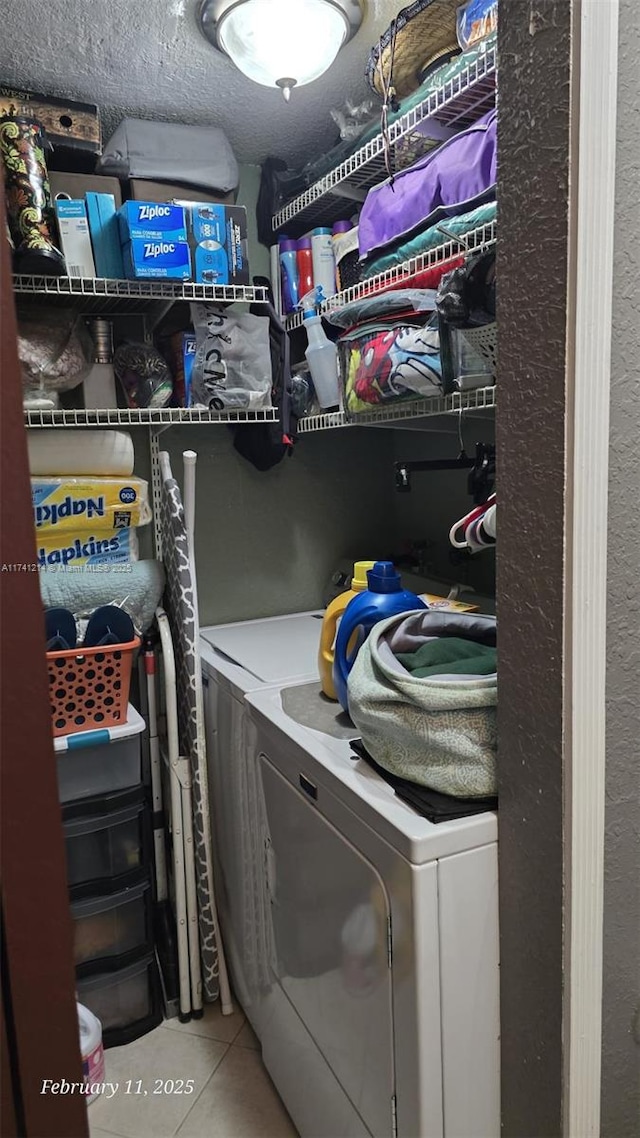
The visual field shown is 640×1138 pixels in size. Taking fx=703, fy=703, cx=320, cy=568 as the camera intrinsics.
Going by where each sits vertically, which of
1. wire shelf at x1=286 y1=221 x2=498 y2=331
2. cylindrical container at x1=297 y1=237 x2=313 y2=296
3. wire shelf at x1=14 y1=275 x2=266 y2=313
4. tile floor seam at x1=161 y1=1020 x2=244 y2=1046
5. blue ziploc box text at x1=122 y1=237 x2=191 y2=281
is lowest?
tile floor seam at x1=161 y1=1020 x2=244 y2=1046

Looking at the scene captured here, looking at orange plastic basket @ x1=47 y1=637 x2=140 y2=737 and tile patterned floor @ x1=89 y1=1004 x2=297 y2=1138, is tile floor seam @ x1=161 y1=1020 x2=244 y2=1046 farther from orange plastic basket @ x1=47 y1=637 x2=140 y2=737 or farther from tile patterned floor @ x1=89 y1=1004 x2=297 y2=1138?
orange plastic basket @ x1=47 y1=637 x2=140 y2=737

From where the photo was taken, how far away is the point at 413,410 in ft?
5.66

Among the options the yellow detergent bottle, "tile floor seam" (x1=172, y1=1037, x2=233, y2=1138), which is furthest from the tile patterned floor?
A: the yellow detergent bottle

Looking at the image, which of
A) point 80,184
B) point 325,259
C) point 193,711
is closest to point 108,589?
point 193,711

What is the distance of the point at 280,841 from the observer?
4.84 ft

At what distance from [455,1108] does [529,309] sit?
3.81 feet

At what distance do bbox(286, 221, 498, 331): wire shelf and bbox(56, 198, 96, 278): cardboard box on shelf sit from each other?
664 millimetres

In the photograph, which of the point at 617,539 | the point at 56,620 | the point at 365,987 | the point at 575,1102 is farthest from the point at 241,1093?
the point at 617,539

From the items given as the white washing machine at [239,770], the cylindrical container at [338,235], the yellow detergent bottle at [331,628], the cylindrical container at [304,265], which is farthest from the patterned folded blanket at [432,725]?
the cylindrical container at [304,265]

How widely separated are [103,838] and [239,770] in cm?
43

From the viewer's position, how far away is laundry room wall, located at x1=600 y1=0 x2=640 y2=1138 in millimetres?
847

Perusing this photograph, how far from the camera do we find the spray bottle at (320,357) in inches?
82.9

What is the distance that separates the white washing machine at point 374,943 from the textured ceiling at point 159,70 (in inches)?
61.9

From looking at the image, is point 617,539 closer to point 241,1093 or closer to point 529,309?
point 529,309
